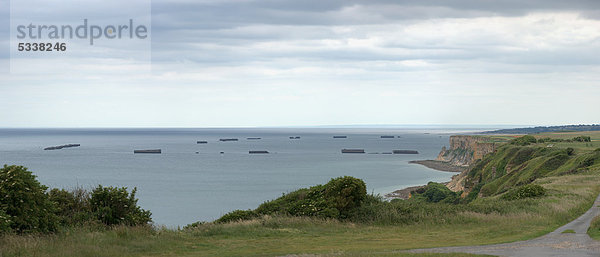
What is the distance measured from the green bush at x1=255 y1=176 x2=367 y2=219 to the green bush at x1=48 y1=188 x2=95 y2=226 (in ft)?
29.4

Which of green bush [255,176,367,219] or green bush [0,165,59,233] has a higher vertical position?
green bush [0,165,59,233]

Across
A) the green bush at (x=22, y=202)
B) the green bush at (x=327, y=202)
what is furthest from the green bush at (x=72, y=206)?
the green bush at (x=327, y=202)

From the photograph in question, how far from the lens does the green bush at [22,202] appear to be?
17.9 m

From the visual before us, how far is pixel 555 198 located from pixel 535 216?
7.27 m

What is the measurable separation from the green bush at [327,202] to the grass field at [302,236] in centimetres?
122

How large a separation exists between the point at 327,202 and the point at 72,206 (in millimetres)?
11566

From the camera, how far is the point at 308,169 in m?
152

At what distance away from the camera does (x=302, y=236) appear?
22.3 metres

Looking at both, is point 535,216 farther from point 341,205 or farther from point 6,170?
point 6,170

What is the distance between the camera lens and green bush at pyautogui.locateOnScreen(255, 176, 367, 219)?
27062mm

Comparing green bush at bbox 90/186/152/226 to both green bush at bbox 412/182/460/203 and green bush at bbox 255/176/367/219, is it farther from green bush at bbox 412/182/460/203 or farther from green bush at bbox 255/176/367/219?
green bush at bbox 412/182/460/203

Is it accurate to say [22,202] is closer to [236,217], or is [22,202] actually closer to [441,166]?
[236,217]

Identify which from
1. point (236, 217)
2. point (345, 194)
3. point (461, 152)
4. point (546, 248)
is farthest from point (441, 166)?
point (546, 248)

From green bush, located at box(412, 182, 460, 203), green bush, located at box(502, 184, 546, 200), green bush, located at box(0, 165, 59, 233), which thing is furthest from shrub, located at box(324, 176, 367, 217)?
green bush, located at box(412, 182, 460, 203)
